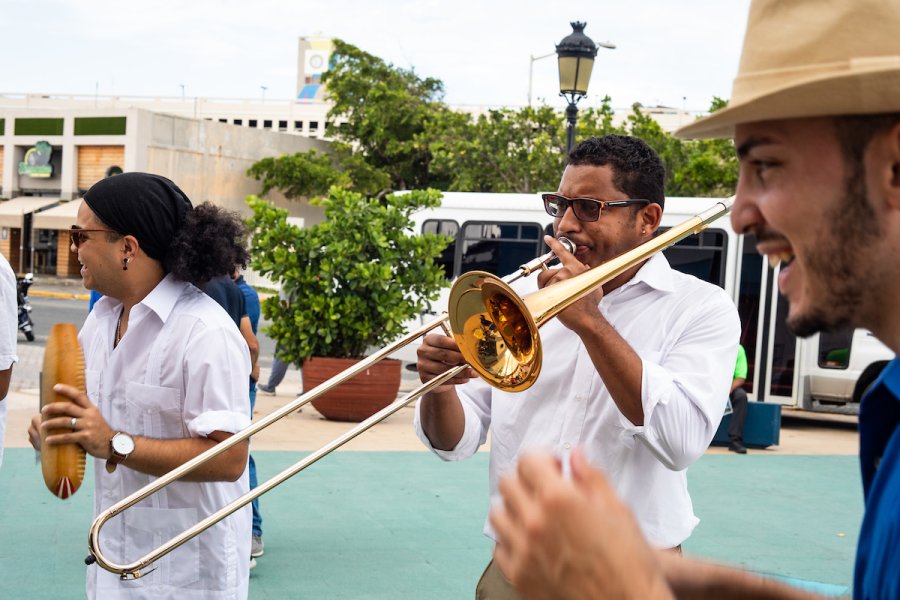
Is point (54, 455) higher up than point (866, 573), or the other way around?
point (866, 573)

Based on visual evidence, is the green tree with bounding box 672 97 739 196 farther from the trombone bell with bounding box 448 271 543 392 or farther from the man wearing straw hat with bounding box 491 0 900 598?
the man wearing straw hat with bounding box 491 0 900 598

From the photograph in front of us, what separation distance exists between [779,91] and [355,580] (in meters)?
4.91

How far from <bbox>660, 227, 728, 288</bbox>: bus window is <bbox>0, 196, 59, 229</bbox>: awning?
24560 mm

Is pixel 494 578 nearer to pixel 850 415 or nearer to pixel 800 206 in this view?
pixel 800 206

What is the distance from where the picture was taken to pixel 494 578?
2.92 metres

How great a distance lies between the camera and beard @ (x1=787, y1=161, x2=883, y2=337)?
48.2 inches

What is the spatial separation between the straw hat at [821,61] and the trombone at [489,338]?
131 cm

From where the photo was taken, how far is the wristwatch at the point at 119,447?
9.16ft

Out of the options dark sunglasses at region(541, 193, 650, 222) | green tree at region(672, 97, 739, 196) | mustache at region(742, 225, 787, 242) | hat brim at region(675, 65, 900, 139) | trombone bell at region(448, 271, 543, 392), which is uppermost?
green tree at region(672, 97, 739, 196)

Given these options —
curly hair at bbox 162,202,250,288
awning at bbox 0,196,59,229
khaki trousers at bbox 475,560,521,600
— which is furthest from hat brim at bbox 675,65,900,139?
awning at bbox 0,196,59,229

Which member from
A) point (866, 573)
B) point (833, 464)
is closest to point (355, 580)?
point (866, 573)

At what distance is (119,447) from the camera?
2.80 meters

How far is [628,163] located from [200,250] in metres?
1.33

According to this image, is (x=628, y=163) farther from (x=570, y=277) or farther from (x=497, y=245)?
(x=497, y=245)
